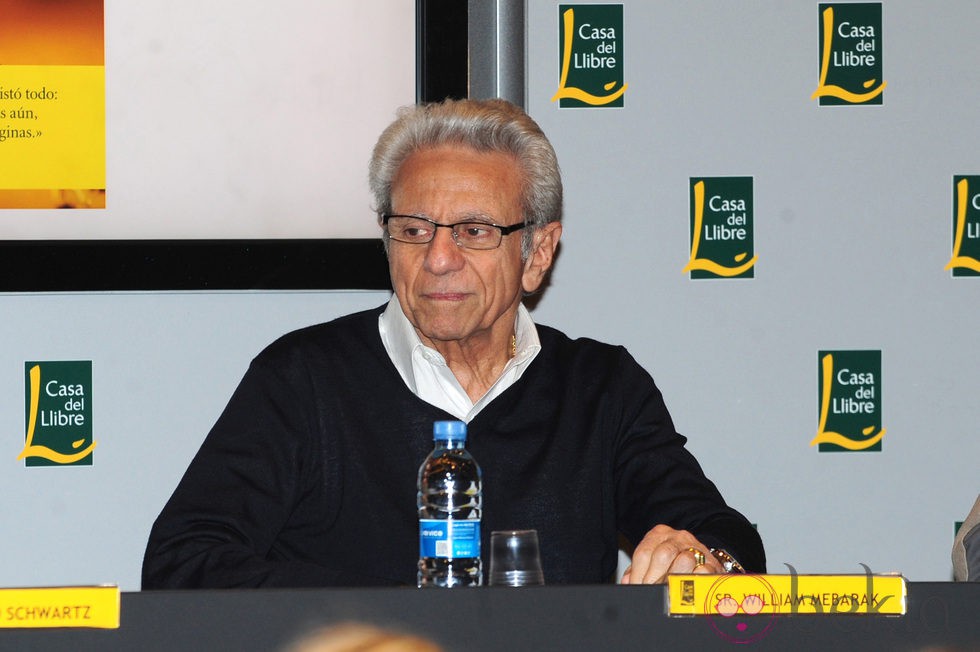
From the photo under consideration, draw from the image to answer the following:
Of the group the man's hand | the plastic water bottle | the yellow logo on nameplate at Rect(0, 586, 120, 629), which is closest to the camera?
the yellow logo on nameplate at Rect(0, 586, 120, 629)

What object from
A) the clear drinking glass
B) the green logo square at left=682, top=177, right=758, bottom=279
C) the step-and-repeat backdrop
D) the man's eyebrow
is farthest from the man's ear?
the clear drinking glass

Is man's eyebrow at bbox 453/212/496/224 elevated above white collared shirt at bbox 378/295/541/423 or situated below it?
above

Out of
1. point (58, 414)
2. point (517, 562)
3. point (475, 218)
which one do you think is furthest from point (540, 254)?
point (58, 414)

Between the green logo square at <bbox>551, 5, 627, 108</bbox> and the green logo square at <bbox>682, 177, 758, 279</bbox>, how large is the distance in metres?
0.25

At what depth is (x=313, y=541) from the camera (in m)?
1.67

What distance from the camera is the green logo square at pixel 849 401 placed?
2232 mm

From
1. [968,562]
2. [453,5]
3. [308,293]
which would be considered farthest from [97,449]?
[968,562]

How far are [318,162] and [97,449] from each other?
653mm

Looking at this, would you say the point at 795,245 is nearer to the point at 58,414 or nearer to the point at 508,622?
the point at 58,414

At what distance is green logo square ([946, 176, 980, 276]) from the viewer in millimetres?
2252

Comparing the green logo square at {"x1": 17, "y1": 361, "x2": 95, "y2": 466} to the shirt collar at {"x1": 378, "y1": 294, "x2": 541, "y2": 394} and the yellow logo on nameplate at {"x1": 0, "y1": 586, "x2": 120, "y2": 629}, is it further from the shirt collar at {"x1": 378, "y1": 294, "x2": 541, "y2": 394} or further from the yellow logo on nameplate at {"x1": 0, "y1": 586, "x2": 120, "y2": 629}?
the yellow logo on nameplate at {"x1": 0, "y1": 586, "x2": 120, "y2": 629}

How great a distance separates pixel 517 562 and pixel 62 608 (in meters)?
0.56

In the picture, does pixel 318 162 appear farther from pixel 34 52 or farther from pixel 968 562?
pixel 968 562

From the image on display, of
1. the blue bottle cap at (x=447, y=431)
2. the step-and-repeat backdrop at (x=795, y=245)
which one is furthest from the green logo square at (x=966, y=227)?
the blue bottle cap at (x=447, y=431)
